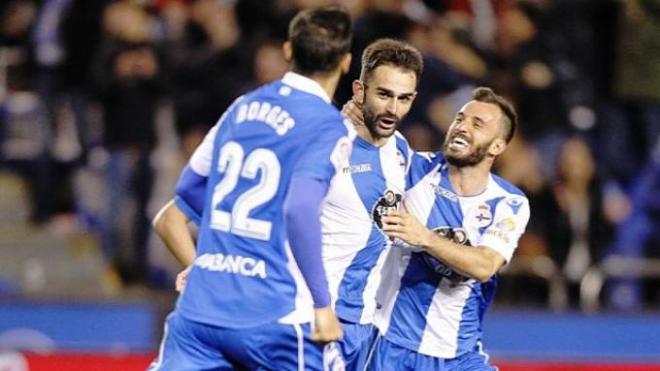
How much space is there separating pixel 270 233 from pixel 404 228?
76 centimetres

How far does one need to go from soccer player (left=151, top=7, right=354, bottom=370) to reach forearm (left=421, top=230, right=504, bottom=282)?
79cm

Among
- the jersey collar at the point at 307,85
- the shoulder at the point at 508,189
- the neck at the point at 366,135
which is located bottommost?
the shoulder at the point at 508,189

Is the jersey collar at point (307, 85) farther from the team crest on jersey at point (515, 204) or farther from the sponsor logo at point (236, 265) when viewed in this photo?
the team crest on jersey at point (515, 204)

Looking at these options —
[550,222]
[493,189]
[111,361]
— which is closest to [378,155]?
[493,189]

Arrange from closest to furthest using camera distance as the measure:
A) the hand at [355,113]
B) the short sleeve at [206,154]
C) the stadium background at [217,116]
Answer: the short sleeve at [206,154] → the hand at [355,113] → the stadium background at [217,116]

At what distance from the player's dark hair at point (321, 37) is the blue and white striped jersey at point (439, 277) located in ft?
4.47

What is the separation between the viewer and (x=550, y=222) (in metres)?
11.0

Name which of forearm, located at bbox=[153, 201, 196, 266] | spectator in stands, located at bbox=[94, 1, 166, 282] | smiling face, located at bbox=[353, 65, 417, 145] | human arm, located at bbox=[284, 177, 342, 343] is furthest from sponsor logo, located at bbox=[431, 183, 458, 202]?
spectator in stands, located at bbox=[94, 1, 166, 282]

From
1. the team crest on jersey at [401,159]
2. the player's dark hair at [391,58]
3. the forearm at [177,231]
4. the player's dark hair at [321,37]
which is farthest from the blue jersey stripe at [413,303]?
the player's dark hair at [321,37]

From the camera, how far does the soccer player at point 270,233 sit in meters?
5.47

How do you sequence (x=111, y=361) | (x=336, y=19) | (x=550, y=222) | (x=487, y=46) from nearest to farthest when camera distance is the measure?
(x=336, y=19)
(x=111, y=361)
(x=550, y=222)
(x=487, y=46)

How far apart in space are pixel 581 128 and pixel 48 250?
14.2ft

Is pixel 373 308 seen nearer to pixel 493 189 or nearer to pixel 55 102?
pixel 493 189

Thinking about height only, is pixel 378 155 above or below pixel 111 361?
above
